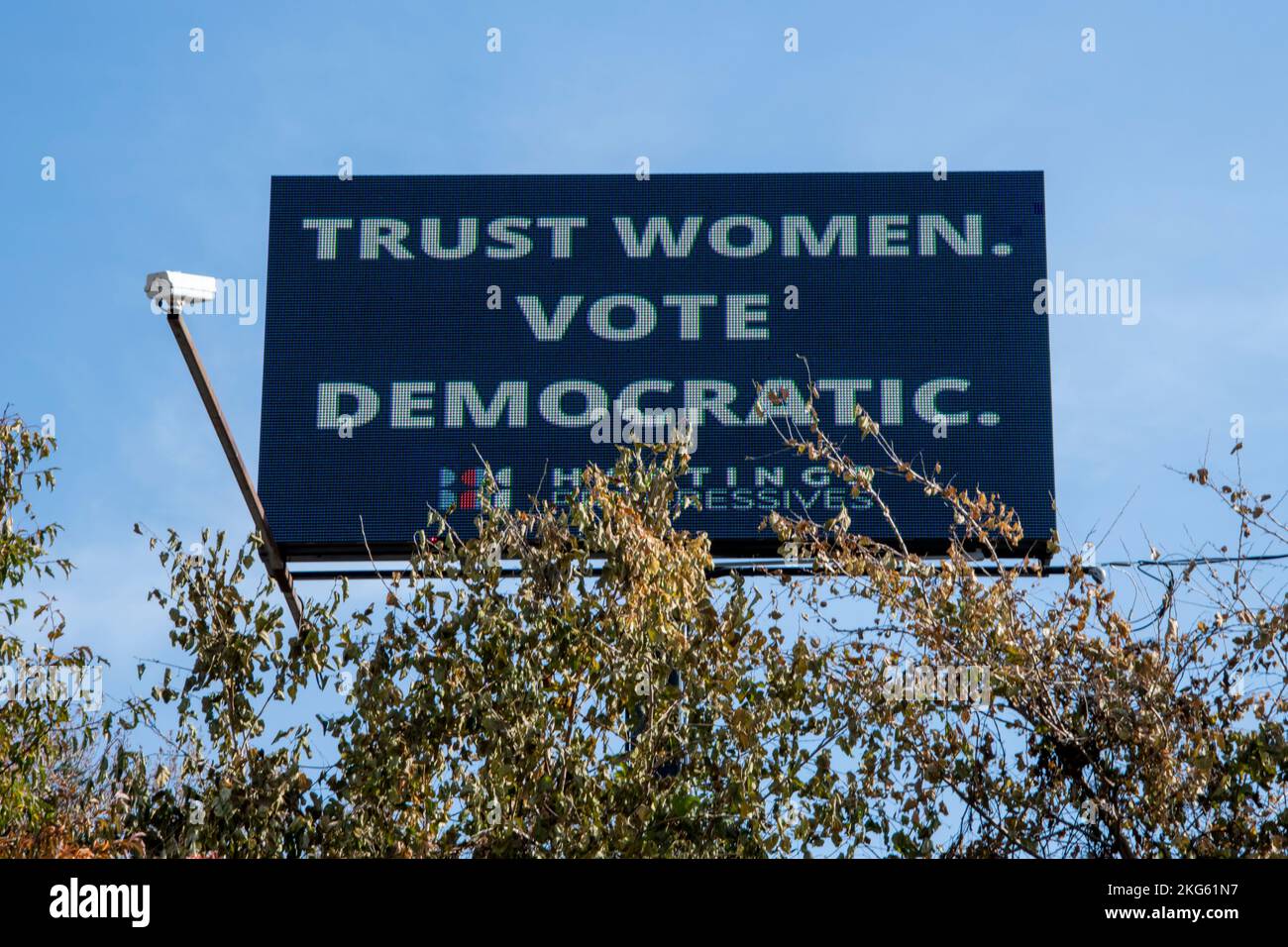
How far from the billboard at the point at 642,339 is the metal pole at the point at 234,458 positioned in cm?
23

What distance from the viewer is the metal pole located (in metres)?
10.3

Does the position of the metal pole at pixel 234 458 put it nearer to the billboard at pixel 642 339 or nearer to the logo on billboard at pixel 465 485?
the billboard at pixel 642 339

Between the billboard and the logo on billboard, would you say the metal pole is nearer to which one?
the billboard

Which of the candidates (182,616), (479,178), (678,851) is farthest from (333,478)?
(678,851)

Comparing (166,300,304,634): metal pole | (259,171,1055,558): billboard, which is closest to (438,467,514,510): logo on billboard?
(259,171,1055,558): billboard

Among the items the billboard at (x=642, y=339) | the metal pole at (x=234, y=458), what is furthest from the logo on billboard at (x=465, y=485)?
the metal pole at (x=234, y=458)

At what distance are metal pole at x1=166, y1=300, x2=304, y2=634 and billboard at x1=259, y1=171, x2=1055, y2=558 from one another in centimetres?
23

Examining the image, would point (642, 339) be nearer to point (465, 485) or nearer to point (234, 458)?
point (465, 485)

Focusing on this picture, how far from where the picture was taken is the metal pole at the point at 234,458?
10.3 metres

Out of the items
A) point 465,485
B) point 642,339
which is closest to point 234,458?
point 465,485

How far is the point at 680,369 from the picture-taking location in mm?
14617

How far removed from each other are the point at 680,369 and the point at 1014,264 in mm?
2866

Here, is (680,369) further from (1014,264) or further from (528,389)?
(1014,264)
